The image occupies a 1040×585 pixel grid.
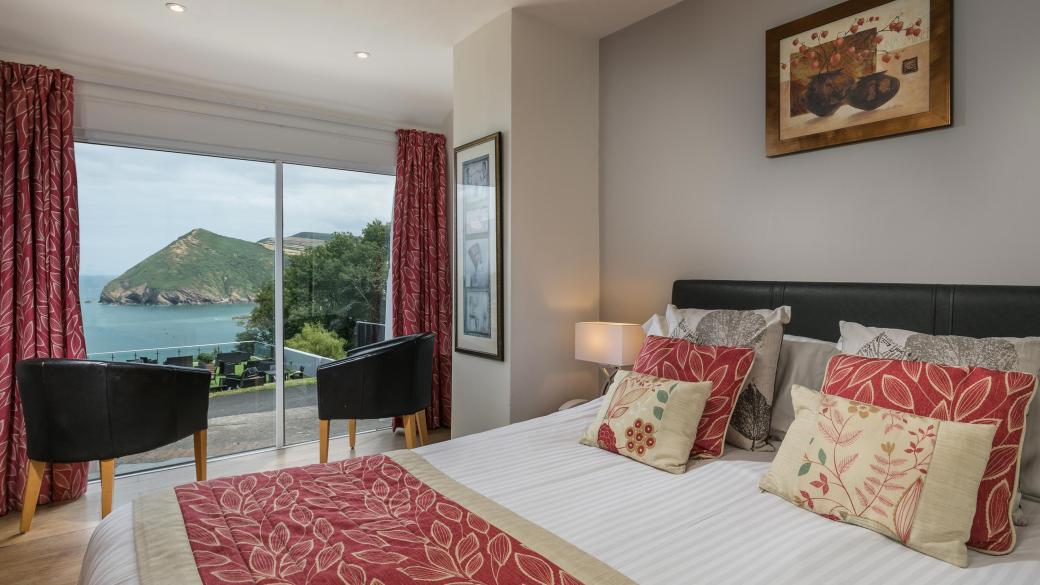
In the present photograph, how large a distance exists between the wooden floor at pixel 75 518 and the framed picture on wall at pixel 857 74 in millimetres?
3162

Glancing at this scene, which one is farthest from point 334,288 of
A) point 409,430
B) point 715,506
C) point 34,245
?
point 715,506

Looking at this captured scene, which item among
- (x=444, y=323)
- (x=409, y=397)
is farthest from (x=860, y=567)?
(x=444, y=323)

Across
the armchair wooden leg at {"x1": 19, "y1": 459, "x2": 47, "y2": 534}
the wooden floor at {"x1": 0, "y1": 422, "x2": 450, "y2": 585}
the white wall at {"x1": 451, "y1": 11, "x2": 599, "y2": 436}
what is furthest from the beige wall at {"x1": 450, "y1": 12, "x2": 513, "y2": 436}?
the armchair wooden leg at {"x1": 19, "y1": 459, "x2": 47, "y2": 534}

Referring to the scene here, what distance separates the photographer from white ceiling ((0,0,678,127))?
2762 millimetres

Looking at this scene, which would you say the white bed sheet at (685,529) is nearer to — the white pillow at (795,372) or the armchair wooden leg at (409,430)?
the white pillow at (795,372)

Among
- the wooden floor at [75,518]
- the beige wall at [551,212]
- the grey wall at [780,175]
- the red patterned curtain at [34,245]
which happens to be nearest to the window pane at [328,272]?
the wooden floor at [75,518]

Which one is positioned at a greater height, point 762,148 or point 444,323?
point 762,148

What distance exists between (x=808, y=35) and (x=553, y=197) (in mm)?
1387

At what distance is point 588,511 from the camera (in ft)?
4.94

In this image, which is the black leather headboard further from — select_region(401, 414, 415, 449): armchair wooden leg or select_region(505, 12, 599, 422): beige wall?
select_region(401, 414, 415, 449): armchair wooden leg

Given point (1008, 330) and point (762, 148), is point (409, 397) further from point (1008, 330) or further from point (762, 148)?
point (1008, 330)

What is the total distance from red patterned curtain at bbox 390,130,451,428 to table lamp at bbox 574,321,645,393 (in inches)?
70.5

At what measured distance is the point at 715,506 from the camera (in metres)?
1.53

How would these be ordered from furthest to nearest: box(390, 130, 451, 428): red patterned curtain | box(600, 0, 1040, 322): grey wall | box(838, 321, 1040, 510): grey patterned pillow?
box(390, 130, 451, 428): red patterned curtain → box(600, 0, 1040, 322): grey wall → box(838, 321, 1040, 510): grey patterned pillow
